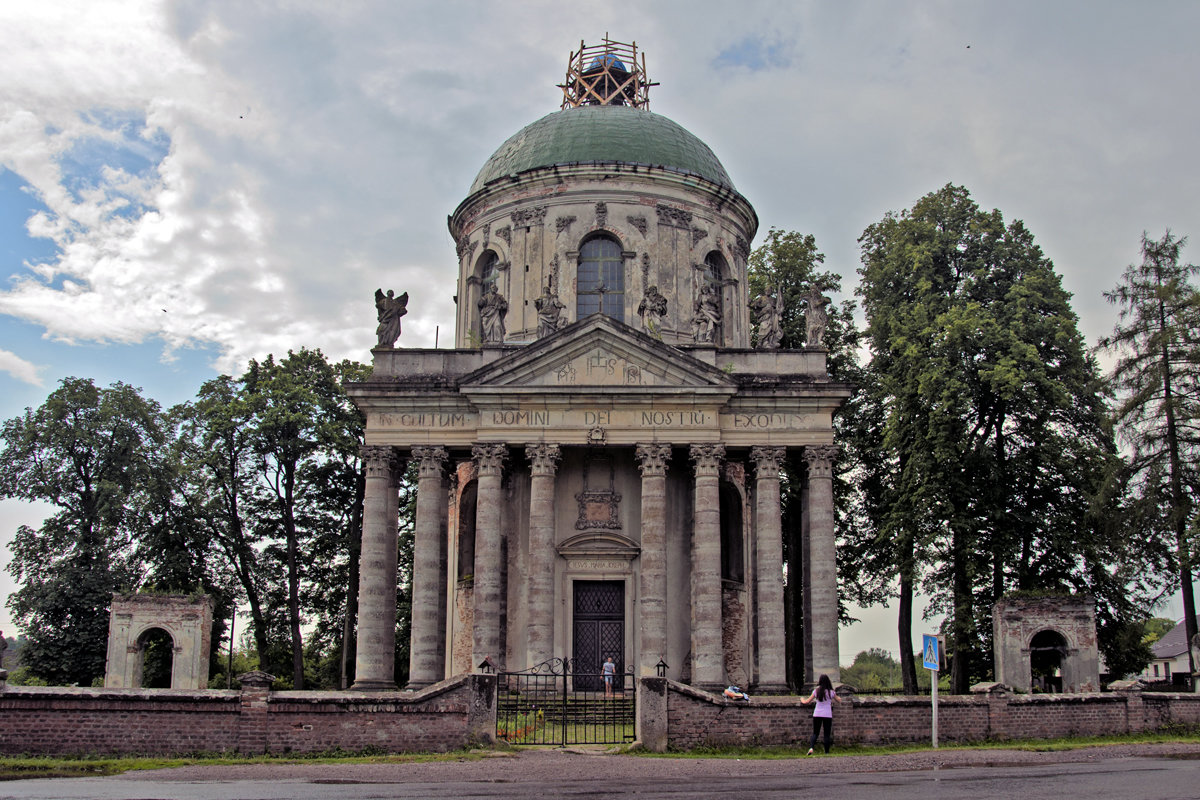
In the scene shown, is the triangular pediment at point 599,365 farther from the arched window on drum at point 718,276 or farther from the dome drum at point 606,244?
the arched window on drum at point 718,276

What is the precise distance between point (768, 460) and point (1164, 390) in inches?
455

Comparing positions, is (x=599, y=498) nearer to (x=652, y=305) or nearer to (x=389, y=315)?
(x=652, y=305)

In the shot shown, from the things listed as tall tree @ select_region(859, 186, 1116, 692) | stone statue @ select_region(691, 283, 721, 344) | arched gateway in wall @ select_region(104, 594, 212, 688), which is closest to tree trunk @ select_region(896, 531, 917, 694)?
tall tree @ select_region(859, 186, 1116, 692)

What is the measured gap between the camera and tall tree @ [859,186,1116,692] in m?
31.8

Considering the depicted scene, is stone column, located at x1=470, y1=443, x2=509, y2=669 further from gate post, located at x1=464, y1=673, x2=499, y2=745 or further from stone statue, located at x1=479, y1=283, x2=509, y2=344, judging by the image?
gate post, located at x1=464, y1=673, x2=499, y2=745

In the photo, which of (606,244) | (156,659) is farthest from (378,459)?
(156,659)

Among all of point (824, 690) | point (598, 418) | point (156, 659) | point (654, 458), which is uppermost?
point (598, 418)

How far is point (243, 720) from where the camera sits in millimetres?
18703

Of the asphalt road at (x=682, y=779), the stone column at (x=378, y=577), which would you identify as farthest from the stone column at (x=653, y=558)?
the asphalt road at (x=682, y=779)

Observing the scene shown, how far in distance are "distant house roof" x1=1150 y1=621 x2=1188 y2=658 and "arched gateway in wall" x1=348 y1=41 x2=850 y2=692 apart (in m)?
44.5

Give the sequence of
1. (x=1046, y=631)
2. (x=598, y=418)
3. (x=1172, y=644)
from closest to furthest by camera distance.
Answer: (x=598, y=418), (x=1046, y=631), (x=1172, y=644)

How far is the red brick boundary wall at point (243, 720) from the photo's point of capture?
1816cm

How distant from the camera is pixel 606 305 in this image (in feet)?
111

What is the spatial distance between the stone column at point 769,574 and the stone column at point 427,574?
8.22 metres
